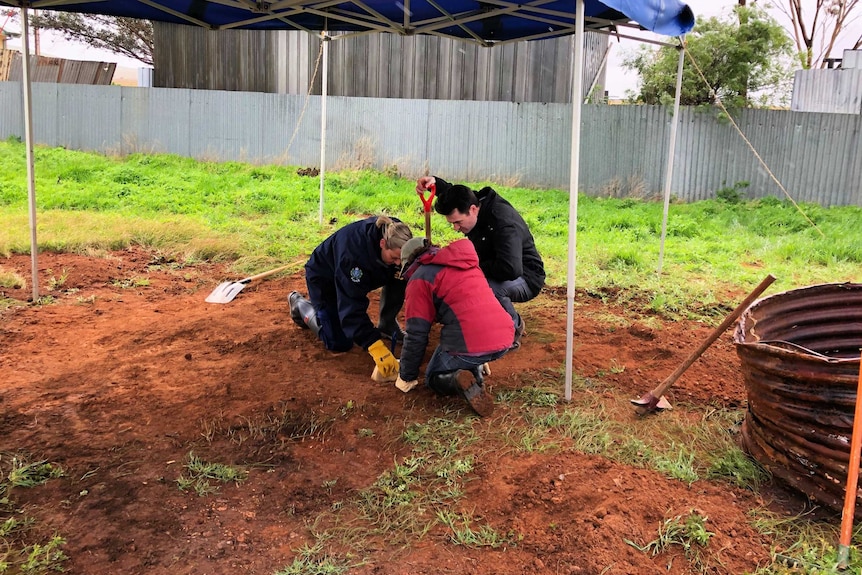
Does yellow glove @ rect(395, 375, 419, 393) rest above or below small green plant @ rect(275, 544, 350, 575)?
above

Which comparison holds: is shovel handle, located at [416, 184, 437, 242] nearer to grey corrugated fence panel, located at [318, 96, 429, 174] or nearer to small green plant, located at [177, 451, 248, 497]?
Answer: small green plant, located at [177, 451, 248, 497]

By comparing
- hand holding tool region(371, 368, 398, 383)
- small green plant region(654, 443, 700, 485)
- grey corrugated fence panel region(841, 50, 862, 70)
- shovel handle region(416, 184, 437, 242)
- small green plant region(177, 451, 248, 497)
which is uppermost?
grey corrugated fence panel region(841, 50, 862, 70)

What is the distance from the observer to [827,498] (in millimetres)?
2594

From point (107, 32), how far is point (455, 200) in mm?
25212

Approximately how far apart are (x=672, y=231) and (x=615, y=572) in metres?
7.56

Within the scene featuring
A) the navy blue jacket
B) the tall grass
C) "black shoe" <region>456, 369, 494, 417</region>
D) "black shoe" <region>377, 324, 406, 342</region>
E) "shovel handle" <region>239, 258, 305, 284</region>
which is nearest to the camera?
"black shoe" <region>456, 369, 494, 417</region>

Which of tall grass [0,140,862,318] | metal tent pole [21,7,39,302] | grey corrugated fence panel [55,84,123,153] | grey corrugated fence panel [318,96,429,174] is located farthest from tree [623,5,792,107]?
grey corrugated fence panel [55,84,123,153]

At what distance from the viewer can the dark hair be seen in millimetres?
4020

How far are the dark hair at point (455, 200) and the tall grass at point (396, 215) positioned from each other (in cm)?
235

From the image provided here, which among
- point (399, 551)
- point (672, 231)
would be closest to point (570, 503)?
point (399, 551)

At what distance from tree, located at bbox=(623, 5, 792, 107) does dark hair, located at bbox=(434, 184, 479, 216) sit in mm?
9451

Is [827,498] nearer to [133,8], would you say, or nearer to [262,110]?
[133,8]

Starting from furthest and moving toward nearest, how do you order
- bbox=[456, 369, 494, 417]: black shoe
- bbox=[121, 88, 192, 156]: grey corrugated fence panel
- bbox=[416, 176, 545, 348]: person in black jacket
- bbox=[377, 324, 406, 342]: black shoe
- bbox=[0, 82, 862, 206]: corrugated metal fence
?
bbox=[121, 88, 192, 156]: grey corrugated fence panel < bbox=[0, 82, 862, 206]: corrugated metal fence < bbox=[377, 324, 406, 342]: black shoe < bbox=[416, 176, 545, 348]: person in black jacket < bbox=[456, 369, 494, 417]: black shoe

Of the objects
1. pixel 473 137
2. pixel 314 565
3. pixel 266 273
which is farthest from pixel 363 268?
pixel 473 137
